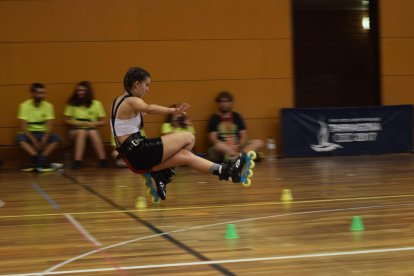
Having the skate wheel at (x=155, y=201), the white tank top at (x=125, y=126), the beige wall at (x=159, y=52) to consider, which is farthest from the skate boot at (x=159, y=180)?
the beige wall at (x=159, y=52)

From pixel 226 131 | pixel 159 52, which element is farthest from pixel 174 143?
pixel 159 52

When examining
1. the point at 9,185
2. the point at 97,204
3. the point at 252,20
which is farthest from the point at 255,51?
the point at 97,204

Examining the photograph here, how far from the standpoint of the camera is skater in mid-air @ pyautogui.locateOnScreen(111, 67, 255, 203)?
19.6 feet

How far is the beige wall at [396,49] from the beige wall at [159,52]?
6.61 ft

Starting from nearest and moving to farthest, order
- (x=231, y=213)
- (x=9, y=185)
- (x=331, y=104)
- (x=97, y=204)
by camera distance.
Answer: (x=231, y=213)
(x=97, y=204)
(x=9, y=185)
(x=331, y=104)

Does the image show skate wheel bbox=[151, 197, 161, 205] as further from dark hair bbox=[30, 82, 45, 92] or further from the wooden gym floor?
dark hair bbox=[30, 82, 45, 92]

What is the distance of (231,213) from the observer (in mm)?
5875

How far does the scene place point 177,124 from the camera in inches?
430

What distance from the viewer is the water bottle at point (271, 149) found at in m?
12.0

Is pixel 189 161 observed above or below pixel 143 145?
below

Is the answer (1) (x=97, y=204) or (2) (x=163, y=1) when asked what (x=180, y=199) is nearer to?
(1) (x=97, y=204)

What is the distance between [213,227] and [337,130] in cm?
732

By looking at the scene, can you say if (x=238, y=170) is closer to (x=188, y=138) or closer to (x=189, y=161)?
(x=189, y=161)

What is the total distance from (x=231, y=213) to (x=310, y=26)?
10.5 meters
